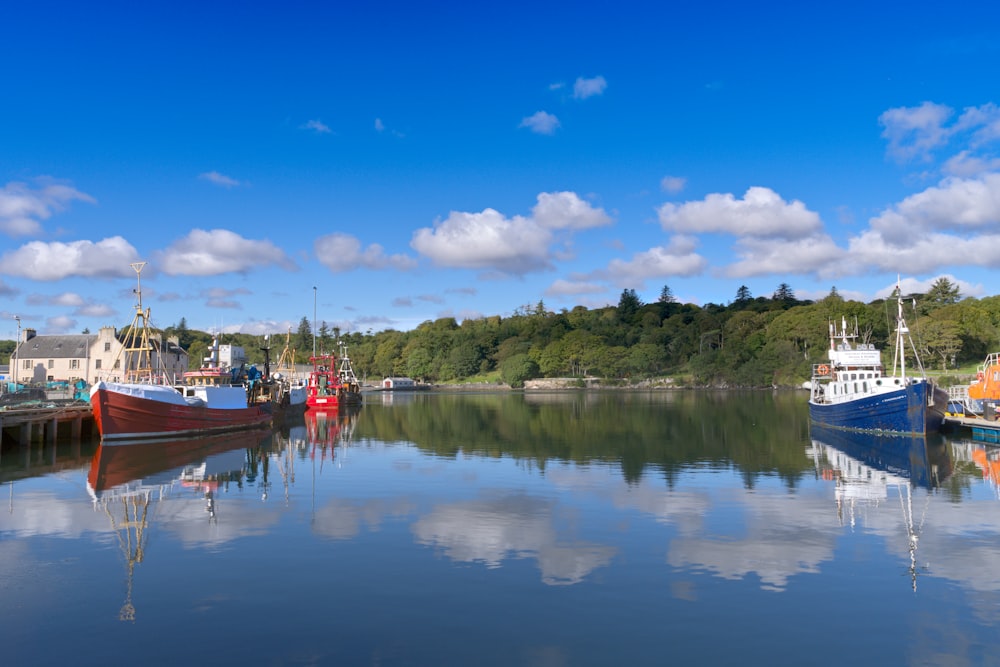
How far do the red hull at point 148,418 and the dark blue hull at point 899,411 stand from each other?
43.2 metres

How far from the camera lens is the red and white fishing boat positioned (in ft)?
139

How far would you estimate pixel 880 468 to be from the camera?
32969mm

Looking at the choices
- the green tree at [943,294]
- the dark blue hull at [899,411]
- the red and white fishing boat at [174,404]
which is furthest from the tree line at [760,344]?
the red and white fishing boat at [174,404]

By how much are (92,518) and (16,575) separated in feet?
22.1

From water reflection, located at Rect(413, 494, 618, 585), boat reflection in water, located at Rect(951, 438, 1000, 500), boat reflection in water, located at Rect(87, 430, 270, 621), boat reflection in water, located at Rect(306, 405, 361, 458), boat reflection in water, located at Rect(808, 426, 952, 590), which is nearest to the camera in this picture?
water reflection, located at Rect(413, 494, 618, 585)

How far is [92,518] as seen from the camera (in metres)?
22.5

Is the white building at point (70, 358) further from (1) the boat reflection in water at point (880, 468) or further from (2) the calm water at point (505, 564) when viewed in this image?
→ (1) the boat reflection in water at point (880, 468)

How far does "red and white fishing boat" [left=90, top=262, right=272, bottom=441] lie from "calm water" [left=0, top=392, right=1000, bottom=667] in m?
7.42

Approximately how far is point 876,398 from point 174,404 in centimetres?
4396

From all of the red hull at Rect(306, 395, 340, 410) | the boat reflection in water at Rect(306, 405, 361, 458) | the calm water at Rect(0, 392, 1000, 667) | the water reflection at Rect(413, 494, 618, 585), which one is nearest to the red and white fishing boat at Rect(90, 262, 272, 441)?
the boat reflection in water at Rect(306, 405, 361, 458)

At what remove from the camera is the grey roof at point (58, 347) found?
95.4 meters

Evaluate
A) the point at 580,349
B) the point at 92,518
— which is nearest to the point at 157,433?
the point at 92,518

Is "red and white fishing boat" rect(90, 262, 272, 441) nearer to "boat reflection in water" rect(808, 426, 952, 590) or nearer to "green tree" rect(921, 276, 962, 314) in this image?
"boat reflection in water" rect(808, 426, 952, 590)

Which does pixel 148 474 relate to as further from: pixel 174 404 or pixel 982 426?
pixel 982 426
